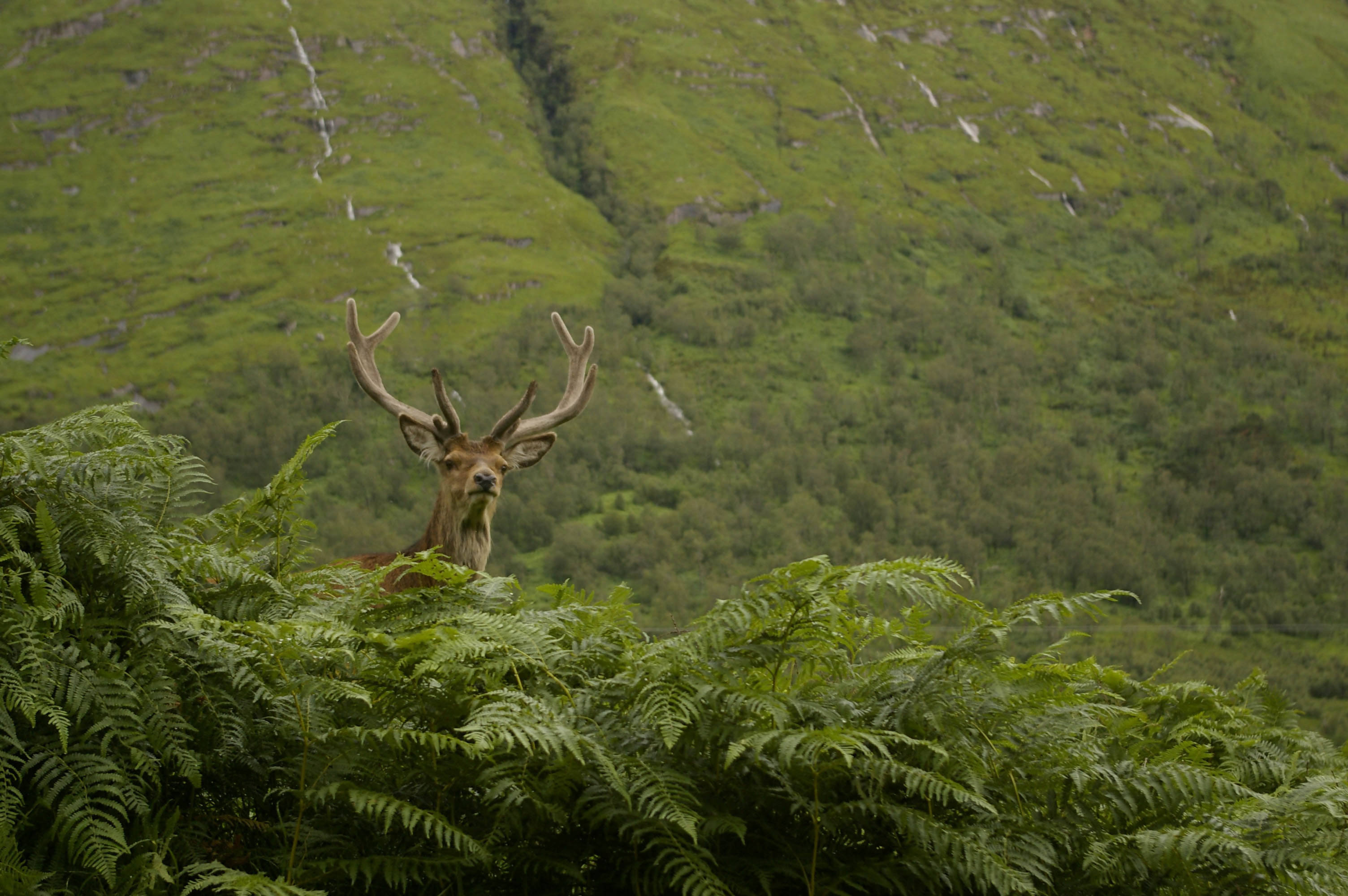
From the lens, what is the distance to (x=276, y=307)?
106062 mm

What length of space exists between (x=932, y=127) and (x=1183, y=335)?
40340 mm

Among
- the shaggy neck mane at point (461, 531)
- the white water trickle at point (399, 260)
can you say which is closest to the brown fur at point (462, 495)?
the shaggy neck mane at point (461, 531)

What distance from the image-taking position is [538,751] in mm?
2754

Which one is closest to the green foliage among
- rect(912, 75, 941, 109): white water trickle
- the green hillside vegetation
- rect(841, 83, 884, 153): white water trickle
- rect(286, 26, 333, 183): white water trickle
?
the green hillside vegetation

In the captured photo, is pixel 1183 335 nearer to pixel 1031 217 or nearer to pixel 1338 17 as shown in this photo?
pixel 1031 217

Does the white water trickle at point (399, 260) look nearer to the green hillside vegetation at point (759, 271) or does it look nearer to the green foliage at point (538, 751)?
the green hillside vegetation at point (759, 271)

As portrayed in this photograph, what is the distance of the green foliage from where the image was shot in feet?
8.43

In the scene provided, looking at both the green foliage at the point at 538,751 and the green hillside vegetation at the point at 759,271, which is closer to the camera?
the green foliage at the point at 538,751

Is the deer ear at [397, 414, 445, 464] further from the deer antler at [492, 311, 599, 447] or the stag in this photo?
the deer antler at [492, 311, 599, 447]

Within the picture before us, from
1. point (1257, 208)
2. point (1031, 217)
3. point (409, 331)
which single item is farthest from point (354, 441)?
point (1257, 208)

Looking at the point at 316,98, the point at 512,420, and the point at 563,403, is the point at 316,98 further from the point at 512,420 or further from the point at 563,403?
the point at 512,420

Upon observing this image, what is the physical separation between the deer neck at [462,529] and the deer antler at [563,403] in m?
0.92

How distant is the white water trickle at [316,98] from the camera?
12781 cm

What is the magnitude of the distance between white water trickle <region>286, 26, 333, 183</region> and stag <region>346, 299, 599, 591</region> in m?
120
